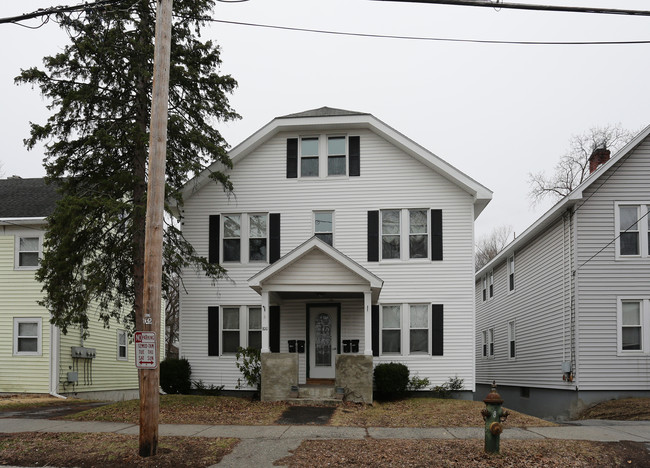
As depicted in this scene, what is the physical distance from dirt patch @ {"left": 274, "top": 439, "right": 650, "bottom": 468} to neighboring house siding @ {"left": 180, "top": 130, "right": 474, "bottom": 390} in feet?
26.8

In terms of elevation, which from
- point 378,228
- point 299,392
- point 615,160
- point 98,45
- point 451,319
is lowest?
point 299,392

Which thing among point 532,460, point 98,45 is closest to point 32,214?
point 98,45

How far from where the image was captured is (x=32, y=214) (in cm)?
2198

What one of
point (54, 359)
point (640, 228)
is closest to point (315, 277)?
point (640, 228)

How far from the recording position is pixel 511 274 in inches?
993

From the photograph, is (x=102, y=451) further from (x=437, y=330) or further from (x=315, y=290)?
(x=437, y=330)

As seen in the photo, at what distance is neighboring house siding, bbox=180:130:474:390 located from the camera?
63.1 feet

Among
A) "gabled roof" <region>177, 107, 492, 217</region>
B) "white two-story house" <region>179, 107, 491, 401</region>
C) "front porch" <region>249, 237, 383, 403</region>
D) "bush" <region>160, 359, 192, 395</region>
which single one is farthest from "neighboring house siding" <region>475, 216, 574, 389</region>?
"bush" <region>160, 359, 192, 395</region>

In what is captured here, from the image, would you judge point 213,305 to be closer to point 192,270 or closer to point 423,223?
Answer: point 192,270

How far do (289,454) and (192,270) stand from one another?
10.8 m

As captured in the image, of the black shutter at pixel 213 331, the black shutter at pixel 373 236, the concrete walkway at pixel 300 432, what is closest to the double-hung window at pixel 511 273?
the black shutter at pixel 373 236

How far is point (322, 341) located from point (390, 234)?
12.7ft

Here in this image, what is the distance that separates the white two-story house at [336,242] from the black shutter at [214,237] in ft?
0.10

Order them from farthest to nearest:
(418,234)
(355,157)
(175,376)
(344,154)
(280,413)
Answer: (344,154) < (355,157) < (418,234) < (175,376) < (280,413)
